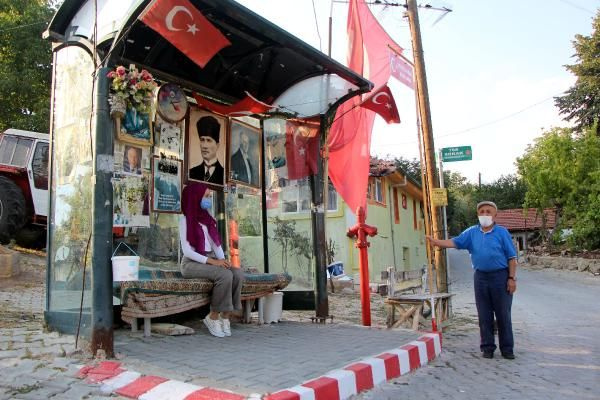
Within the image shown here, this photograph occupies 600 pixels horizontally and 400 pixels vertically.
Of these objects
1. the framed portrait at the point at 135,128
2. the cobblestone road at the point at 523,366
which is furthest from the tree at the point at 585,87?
the framed portrait at the point at 135,128

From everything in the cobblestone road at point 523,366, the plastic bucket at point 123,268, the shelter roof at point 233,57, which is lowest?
the cobblestone road at point 523,366

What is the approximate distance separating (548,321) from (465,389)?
5863 millimetres

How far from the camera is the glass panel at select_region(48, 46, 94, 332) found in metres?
5.31

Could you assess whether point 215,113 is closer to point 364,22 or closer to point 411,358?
point 364,22

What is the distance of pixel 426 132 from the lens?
31.2ft

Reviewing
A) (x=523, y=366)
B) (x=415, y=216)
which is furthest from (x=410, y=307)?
(x=415, y=216)

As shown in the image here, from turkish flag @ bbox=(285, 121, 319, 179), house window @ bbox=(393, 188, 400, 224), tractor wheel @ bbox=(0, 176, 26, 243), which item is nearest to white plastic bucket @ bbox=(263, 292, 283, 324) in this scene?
turkish flag @ bbox=(285, 121, 319, 179)

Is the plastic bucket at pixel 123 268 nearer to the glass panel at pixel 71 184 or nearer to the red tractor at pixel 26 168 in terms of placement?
A: the glass panel at pixel 71 184

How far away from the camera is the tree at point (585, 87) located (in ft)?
89.1

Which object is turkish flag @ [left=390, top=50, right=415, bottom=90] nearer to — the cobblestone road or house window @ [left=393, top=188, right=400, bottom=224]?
the cobblestone road

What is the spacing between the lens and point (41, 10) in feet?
65.8

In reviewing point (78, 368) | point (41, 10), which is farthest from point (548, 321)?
point (41, 10)

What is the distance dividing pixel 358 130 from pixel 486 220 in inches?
130

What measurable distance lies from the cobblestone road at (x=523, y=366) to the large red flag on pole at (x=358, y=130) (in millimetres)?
2917
